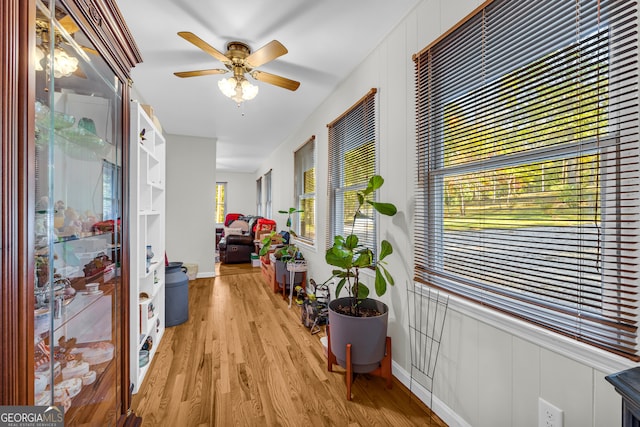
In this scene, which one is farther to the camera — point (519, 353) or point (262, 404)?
point (262, 404)

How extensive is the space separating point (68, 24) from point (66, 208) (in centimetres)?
59

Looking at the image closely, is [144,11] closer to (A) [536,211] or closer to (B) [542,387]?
(A) [536,211]

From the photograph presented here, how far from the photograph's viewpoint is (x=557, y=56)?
1086mm

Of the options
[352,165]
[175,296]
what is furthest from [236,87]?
[175,296]

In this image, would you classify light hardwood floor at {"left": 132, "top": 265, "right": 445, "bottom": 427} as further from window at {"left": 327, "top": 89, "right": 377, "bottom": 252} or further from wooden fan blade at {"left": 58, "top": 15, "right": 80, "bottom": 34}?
wooden fan blade at {"left": 58, "top": 15, "right": 80, "bottom": 34}

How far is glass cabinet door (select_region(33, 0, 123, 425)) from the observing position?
0.79 meters

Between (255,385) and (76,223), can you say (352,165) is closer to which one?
(255,385)

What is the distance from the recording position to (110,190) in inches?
48.3

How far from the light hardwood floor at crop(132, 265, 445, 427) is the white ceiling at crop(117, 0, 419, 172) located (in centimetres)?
233

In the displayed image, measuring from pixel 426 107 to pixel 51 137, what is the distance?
1.78m

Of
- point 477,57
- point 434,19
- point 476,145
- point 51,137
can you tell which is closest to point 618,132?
point 476,145

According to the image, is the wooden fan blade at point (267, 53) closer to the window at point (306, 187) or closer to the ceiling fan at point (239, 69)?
the ceiling fan at point (239, 69)

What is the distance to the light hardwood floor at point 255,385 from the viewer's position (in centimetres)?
162

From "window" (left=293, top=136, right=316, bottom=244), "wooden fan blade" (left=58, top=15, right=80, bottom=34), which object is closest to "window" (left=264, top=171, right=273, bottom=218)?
"window" (left=293, top=136, right=316, bottom=244)
